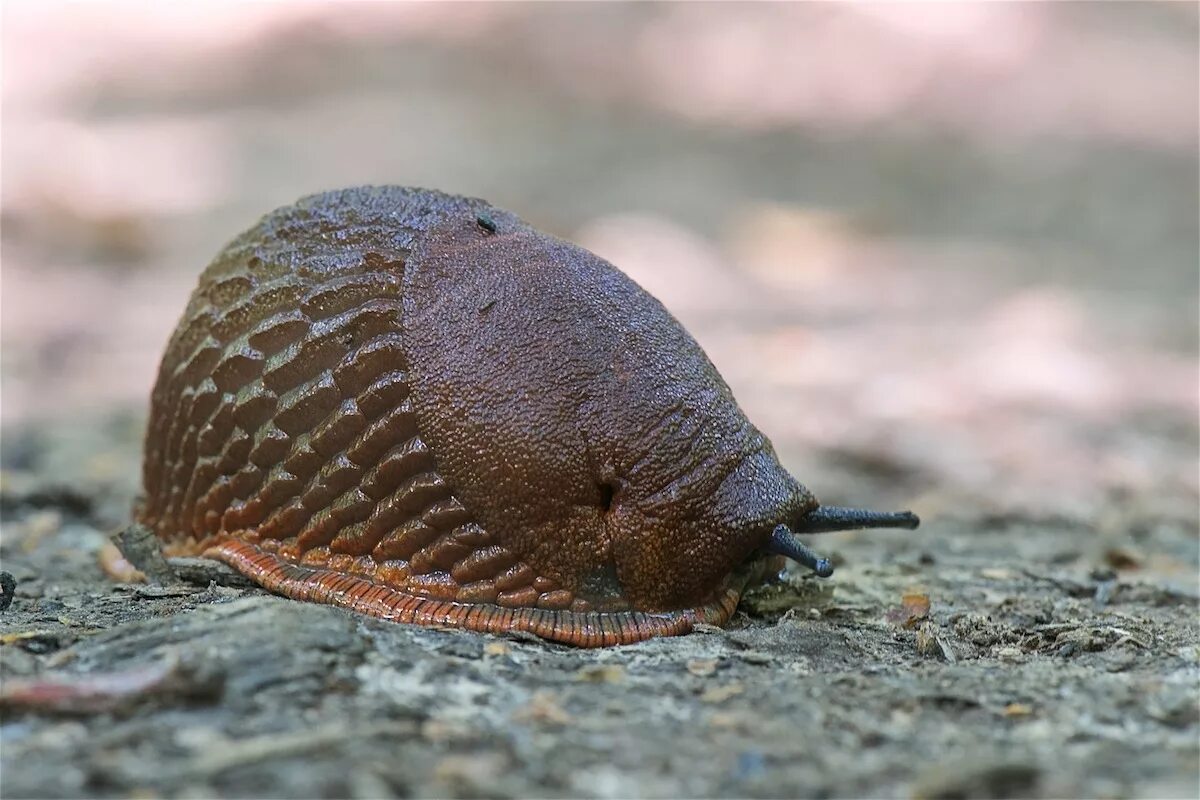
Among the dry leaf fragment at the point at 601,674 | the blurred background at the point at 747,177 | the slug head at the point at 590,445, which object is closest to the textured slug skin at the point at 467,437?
the slug head at the point at 590,445

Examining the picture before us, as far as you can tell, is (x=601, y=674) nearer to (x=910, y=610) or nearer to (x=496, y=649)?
(x=496, y=649)

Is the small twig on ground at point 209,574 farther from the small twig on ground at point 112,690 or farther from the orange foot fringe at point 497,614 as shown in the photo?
the small twig on ground at point 112,690

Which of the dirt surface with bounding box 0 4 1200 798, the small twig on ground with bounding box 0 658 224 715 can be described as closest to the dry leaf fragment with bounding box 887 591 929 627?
the dirt surface with bounding box 0 4 1200 798

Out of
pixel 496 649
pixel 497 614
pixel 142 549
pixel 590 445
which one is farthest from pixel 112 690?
pixel 142 549

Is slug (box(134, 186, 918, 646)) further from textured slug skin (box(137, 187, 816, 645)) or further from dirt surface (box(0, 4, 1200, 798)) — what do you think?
dirt surface (box(0, 4, 1200, 798))

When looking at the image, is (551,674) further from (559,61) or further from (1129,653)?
(559,61)

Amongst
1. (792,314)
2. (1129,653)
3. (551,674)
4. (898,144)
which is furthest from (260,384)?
(898,144)
